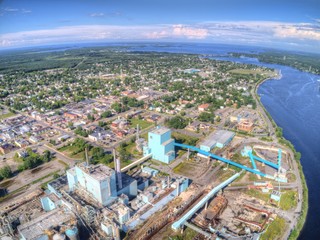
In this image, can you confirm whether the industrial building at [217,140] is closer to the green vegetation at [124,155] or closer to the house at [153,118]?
the green vegetation at [124,155]

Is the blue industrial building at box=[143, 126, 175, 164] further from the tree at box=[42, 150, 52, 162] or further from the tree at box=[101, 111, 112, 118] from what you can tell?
the tree at box=[101, 111, 112, 118]

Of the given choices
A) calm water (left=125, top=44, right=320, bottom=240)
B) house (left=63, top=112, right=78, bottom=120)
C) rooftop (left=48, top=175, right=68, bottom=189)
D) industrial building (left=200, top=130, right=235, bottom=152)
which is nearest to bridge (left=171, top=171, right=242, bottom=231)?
calm water (left=125, top=44, right=320, bottom=240)

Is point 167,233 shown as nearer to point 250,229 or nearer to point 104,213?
point 104,213

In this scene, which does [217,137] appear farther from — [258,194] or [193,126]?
[258,194]

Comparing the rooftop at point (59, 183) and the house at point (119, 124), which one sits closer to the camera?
the rooftop at point (59, 183)

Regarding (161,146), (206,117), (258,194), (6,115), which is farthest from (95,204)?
(6,115)

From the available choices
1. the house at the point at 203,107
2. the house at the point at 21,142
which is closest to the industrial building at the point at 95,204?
the house at the point at 21,142

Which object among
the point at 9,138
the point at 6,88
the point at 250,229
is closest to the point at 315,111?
the point at 250,229
